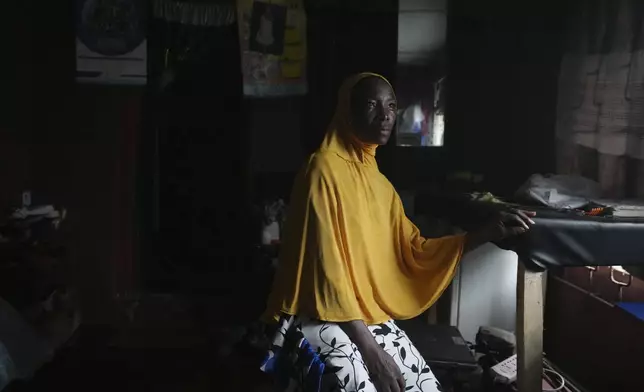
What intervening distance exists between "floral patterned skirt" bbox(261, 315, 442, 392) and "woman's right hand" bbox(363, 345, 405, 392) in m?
0.01

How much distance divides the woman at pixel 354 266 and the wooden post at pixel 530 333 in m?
0.16

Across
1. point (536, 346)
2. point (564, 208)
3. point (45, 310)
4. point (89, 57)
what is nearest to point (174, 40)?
point (89, 57)

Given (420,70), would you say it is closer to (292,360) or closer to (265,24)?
(265,24)

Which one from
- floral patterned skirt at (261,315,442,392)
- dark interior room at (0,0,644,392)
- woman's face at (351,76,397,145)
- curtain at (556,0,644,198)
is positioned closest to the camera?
floral patterned skirt at (261,315,442,392)

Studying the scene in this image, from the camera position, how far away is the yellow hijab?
1.20 m

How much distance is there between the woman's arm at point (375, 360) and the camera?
3.84ft

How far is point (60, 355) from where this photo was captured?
2.03 metres

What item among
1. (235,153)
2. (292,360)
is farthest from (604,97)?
(292,360)

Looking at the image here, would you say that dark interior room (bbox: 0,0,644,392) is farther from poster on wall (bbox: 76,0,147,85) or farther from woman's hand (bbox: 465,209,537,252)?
woman's hand (bbox: 465,209,537,252)

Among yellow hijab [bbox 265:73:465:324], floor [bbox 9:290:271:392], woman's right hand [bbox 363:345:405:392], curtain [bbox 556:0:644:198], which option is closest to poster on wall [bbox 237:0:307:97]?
yellow hijab [bbox 265:73:465:324]

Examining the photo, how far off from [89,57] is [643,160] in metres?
1.76

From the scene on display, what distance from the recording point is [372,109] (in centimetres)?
128

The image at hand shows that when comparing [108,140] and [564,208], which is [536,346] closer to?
[564,208]

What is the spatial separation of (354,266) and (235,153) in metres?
0.86
